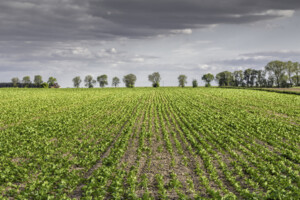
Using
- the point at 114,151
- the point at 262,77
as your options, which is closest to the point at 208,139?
the point at 114,151

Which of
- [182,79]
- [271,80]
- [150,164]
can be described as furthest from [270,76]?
[150,164]

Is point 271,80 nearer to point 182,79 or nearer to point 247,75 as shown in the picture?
point 247,75

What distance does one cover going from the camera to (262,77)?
15900cm

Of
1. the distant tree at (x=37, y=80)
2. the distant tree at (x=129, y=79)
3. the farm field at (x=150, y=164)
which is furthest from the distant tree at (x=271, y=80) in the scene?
the distant tree at (x=37, y=80)

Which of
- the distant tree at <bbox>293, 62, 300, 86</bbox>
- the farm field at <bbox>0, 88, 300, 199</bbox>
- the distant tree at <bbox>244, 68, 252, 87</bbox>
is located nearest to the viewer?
the farm field at <bbox>0, 88, 300, 199</bbox>

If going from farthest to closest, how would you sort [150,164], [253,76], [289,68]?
[253,76] < [289,68] < [150,164]

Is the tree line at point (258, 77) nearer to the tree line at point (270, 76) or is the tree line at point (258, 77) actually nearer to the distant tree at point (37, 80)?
the tree line at point (270, 76)

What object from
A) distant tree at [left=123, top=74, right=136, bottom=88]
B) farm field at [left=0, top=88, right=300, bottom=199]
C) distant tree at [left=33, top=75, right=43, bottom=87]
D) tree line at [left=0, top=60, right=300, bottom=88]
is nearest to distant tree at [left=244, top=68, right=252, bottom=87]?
tree line at [left=0, top=60, right=300, bottom=88]

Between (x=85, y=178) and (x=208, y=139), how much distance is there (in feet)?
39.1

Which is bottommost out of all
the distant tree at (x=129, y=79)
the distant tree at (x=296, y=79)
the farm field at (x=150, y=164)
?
the farm field at (x=150, y=164)

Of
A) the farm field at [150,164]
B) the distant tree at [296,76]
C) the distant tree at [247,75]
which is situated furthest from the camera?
the distant tree at [247,75]

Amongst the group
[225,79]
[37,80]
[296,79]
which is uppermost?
[37,80]

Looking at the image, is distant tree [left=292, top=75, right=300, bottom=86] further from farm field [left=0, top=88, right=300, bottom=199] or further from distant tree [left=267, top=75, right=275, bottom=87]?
farm field [left=0, top=88, right=300, bottom=199]

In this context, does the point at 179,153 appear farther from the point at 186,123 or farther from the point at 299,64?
the point at 299,64
